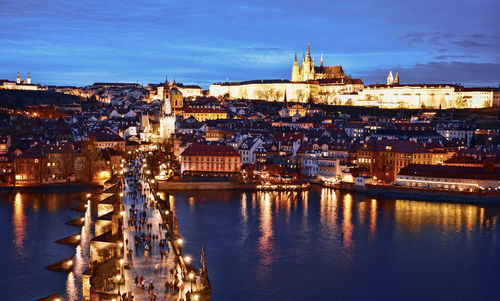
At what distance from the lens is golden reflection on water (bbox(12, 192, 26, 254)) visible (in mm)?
18219

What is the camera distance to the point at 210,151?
112 ft

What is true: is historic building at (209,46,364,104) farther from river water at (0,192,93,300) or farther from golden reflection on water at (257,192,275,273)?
river water at (0,192,93,300)

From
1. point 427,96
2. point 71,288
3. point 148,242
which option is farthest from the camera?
point 427,96

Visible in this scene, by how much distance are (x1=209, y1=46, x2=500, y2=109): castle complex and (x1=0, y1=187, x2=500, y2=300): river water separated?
163 feet

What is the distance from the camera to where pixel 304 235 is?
20188 millimetres

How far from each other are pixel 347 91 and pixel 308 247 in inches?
2607

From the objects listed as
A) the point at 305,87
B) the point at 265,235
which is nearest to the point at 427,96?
the point at 305,87

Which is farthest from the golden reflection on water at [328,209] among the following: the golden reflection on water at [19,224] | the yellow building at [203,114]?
the yellow building at [203,114]

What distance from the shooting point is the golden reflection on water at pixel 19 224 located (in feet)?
59.8

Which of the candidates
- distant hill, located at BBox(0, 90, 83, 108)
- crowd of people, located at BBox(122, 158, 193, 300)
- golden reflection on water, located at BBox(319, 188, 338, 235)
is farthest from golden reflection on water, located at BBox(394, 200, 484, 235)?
distant hill, located at BBox(0, 90, 83, 108)

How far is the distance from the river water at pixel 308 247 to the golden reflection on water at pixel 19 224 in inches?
1.4

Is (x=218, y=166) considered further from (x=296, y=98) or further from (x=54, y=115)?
(x=296, y=98)

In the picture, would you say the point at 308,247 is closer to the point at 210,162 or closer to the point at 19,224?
the point at 19,224

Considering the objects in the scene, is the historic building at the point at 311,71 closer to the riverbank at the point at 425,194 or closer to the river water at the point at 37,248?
the riverbank at the point at 425,194
